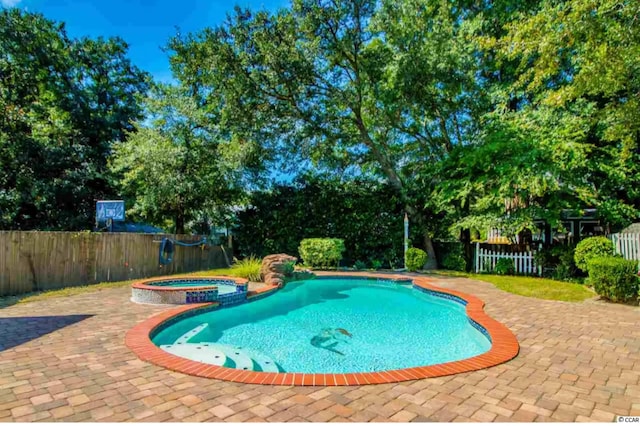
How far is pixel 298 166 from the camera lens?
1603 cm

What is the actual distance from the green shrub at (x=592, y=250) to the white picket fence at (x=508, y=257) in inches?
78.7

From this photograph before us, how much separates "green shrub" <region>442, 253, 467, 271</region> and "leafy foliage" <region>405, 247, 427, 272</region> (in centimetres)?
122

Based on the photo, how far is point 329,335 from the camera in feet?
19.5

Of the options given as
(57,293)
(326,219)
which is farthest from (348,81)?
(57,293)

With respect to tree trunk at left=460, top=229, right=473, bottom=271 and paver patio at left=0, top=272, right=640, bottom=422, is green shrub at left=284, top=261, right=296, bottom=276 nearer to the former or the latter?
paver patio at left=0, top=272, right=640, bottom=422

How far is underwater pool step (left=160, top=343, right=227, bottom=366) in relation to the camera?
14.0 ft

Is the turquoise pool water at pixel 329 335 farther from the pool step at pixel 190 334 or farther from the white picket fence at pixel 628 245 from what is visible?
the white picket fence at pixel 628 245

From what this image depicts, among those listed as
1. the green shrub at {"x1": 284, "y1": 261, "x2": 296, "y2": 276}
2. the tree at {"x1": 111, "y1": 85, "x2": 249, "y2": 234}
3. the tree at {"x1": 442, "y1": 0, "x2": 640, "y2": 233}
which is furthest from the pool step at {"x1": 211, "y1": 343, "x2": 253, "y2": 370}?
the tree at {"x1": 111, "y1": 85, "x2": 249, "y2": 234}

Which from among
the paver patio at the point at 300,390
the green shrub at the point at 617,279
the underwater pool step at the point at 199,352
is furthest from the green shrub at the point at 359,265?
the underwater pool step at the point at 199,352

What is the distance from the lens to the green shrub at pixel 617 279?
693 cm

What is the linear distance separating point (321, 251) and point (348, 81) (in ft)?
22.6

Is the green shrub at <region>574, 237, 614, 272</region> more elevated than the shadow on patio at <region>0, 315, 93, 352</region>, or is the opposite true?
the green shrub at <region>574, 237, 614, 272</region>

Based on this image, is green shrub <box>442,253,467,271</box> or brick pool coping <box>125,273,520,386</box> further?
green shrub <box>442,253,467,271</box>

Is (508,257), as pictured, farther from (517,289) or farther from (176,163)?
(176,163)
